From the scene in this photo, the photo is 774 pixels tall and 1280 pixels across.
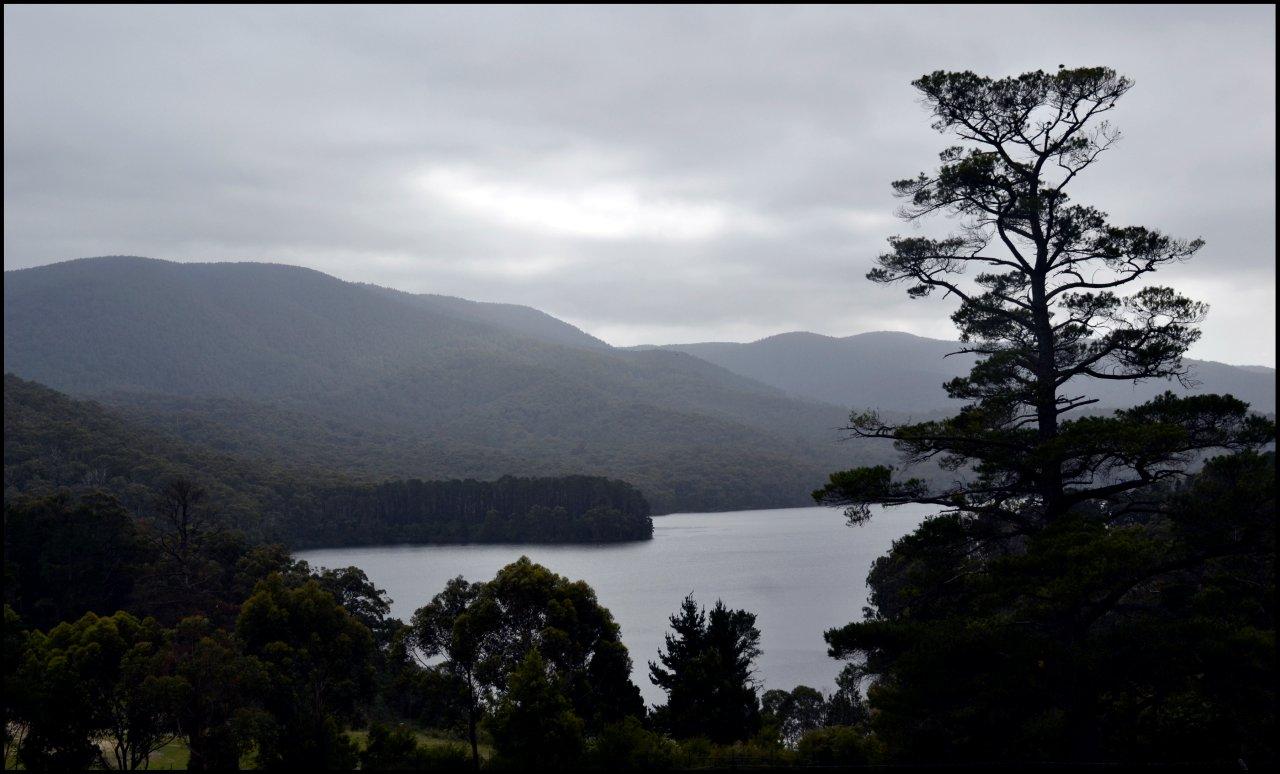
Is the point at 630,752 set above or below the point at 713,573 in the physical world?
above

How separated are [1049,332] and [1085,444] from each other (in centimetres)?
205

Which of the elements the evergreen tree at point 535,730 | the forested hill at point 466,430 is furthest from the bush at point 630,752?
the forested hill at point 466,430

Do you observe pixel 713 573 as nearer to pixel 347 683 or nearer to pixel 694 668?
pixel 694 668

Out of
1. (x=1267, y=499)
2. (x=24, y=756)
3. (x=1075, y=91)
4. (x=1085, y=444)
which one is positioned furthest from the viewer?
(x=24, y=756)

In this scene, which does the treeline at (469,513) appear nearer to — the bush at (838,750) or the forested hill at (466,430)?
the forested hill at (466,430)

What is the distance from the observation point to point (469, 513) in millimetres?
88750

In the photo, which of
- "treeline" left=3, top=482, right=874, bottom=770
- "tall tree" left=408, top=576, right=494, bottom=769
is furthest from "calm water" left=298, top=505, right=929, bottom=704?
"tall tree" left=408, top=576, right=494, bottom=769

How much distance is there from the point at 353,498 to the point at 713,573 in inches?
1762

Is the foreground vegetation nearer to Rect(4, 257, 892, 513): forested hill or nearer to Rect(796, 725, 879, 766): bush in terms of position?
Rect(796, 725, 879, 766): bush

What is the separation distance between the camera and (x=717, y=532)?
287 ft

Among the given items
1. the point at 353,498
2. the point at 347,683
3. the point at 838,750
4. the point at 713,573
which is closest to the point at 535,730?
the point at 838,750

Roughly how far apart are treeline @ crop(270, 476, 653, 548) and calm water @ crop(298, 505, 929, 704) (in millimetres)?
2702

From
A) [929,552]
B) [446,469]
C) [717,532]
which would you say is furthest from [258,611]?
[446,469]

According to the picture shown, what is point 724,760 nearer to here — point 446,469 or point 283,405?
point 446,469
